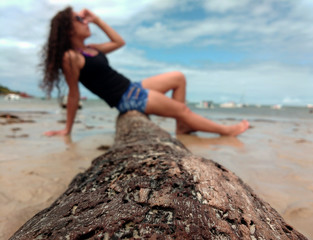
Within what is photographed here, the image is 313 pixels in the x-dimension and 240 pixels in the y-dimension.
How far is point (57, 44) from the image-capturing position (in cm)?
339

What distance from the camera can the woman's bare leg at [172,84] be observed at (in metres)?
4.15

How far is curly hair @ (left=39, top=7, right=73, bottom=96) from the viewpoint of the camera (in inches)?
134

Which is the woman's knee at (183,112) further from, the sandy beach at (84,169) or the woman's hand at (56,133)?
the woman's hand at (56,133)

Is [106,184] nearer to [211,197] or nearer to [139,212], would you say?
[139,212]

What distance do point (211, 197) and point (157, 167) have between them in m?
0.28

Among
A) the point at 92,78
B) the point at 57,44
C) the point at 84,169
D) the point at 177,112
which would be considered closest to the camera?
the point at 84,169

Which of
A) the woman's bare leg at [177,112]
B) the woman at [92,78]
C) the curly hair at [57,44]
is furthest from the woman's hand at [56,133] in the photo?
the woman's bare leg at [177,112]

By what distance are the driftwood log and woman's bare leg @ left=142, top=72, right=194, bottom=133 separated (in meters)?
3.14

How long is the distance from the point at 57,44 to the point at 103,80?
80 centimetres

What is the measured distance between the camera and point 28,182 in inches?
70.4

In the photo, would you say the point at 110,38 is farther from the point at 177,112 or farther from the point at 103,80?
the point at 177,112

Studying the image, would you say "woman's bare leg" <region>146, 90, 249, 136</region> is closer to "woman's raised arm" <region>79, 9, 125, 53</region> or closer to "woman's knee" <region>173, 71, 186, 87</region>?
"woman's knee" <region>173, 71, 186, 87</region>

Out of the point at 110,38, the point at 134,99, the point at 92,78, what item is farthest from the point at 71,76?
the point at 110,38

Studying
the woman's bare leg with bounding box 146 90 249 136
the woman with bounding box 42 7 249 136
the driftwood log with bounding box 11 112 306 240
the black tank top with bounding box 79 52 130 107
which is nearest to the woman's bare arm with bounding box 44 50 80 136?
the woman with bounding box 42 7 249 136
